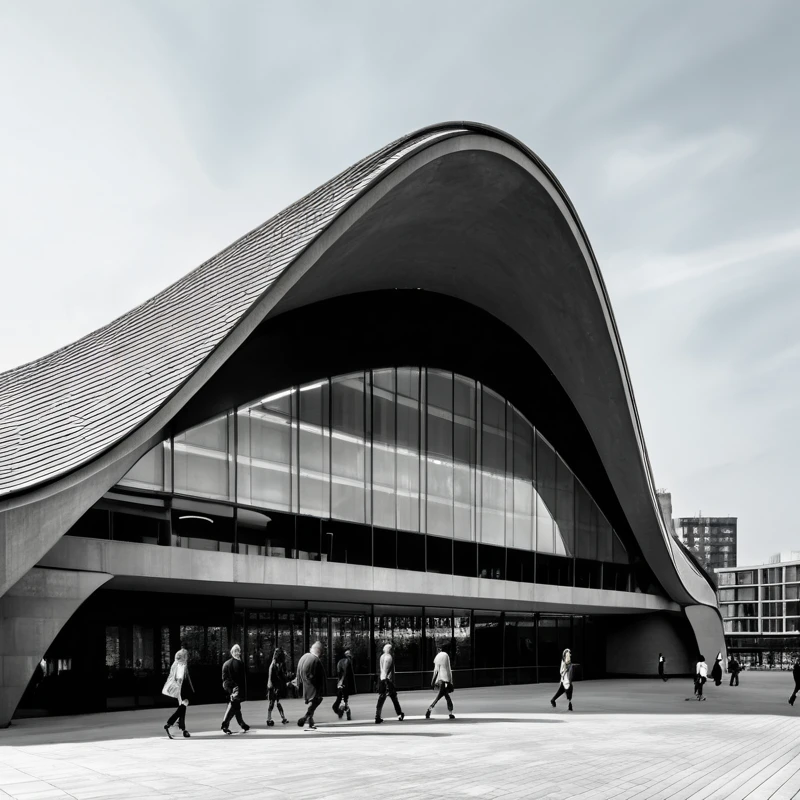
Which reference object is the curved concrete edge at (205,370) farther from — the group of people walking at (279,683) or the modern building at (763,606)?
the modern building at (763,606)

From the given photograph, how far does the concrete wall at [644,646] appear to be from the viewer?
38406mm

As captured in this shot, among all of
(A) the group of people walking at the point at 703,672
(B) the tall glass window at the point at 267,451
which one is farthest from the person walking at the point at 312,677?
(A) the group of people walking at the point at 703,672

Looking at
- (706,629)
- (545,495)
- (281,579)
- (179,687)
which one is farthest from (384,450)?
(706,629)

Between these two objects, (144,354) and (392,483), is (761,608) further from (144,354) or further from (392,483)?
(144,354)

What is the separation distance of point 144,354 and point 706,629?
29106 millimetres

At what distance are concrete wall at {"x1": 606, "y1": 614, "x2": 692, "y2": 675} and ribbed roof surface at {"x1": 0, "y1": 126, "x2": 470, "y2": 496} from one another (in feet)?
79.9

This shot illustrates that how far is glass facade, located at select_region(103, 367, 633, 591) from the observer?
21.4 meters

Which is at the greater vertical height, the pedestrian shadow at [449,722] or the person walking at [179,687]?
the person walking at [179,687]

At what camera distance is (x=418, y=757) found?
11305 millimetres

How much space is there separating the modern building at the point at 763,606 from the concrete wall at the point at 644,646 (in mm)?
69671

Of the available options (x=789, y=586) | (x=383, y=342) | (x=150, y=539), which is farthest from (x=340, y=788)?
(x=789, y=586)

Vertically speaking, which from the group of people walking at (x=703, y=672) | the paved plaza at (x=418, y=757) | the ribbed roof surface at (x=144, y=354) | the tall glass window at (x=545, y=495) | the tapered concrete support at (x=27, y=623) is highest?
the ribbed roof surface at (x=144, y=354)

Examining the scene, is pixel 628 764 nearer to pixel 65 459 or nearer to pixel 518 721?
pixel 518 721

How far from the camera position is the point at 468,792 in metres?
8.84
